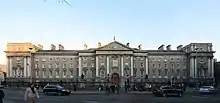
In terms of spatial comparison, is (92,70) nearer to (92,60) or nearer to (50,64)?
(92,60)

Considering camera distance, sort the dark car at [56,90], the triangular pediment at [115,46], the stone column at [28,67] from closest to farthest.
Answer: the dark car at [56,90], the stone column at [28,67], the triangular pediment at [115,46]

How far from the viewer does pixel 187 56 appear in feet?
481

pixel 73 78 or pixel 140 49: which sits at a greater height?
pixel 140 49

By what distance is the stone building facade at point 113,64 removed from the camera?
142 meters

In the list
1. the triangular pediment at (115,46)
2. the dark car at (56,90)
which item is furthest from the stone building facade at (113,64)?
the dark car at (56,90)

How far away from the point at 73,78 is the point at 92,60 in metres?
8.63

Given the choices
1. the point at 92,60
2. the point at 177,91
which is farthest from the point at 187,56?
the point at 177,91

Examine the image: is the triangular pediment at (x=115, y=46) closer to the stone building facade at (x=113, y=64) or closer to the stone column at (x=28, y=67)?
the stone building facade at (x=113, y=64)

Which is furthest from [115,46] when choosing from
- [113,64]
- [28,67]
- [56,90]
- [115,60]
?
[56,90]

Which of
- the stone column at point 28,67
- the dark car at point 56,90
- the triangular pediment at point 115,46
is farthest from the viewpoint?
the triangular pediment at point 115,46

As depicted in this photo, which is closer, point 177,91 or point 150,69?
point 177,91

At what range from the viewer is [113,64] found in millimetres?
142875

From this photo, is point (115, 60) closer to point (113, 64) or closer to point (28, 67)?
point (113, 64)

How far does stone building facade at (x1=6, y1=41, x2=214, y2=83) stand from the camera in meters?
142
